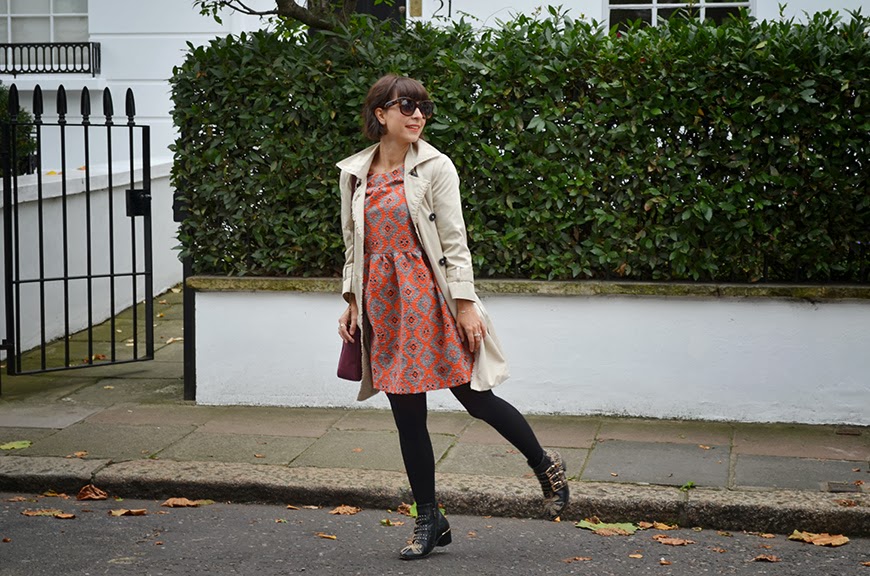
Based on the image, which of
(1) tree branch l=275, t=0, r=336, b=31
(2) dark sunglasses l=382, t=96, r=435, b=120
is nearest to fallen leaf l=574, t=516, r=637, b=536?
(2) dark sunglasses l=382, t=96, r=435, b=120

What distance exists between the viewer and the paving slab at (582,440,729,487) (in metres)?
5.68

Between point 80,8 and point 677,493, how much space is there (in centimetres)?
1062

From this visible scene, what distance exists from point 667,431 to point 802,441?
715mm

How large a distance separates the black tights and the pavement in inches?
30.4

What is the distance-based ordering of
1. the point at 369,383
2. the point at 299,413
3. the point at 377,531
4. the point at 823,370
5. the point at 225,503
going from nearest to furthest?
the point at 369,383 < the point at 377,531 < the point at 225,503 < the point at 823,370 < the point at 299,413

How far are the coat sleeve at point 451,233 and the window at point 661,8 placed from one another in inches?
266

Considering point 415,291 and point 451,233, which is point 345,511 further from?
point 451,233

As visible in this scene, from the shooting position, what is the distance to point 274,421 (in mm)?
7000

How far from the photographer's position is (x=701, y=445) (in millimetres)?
6336

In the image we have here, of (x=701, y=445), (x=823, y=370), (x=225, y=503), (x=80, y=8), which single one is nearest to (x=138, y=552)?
(x=225, y=503)

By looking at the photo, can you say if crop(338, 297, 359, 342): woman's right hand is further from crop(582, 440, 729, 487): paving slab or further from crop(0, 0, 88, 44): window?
crop(0, 0, 88, 44): window

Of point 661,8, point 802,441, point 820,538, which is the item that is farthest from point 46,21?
Answer: point 820,538

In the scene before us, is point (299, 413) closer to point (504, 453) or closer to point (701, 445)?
point (504, 453)

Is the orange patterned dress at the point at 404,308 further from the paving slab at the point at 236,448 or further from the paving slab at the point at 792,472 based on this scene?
the paving slab at the point at 792,472
